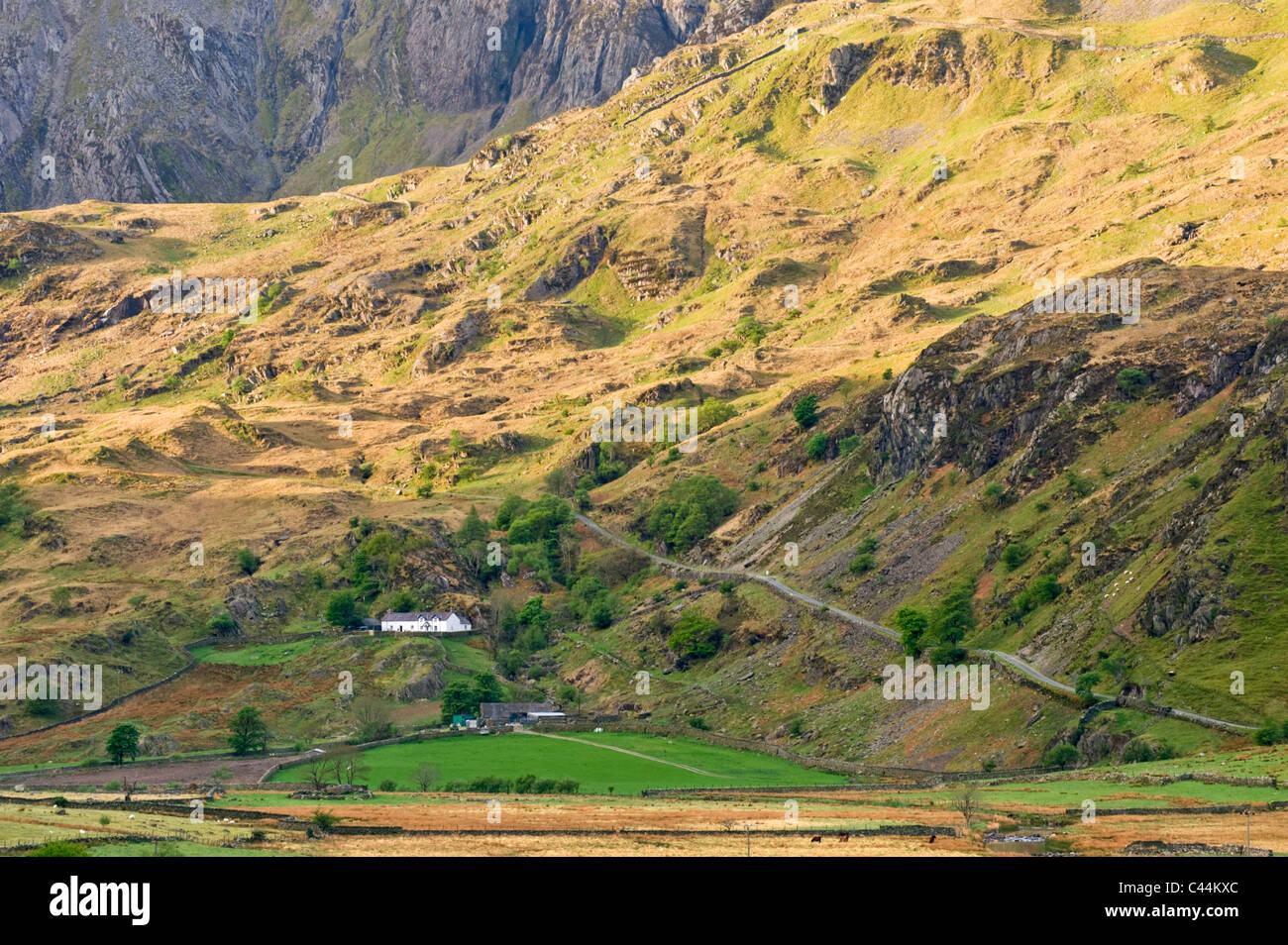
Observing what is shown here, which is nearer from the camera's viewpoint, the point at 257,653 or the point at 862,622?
the point at 862,622

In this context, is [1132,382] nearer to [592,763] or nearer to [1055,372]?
[1055,372]

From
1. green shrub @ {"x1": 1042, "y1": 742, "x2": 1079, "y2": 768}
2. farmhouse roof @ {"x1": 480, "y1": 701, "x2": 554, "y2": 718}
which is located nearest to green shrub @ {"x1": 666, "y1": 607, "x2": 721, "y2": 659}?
→ farmhouse roof @ {"x1": 480, "y1": 701, "x2": 554, "y2": 718}

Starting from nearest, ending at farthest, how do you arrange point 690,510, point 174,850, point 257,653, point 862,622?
point 174,850 → point 862,622 → point 257,653 → point 690,510

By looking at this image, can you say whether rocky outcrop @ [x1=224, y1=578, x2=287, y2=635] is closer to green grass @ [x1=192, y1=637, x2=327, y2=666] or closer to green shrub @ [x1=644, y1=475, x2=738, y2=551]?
green grass @ [x1=192, y1=637, x2=327, y2=666]

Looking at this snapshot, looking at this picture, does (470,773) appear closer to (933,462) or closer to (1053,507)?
(1053,507)

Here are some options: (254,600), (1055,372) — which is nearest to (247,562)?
(254,600)

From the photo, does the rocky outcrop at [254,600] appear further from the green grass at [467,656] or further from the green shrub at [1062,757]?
the green shrub at [1062,757]
